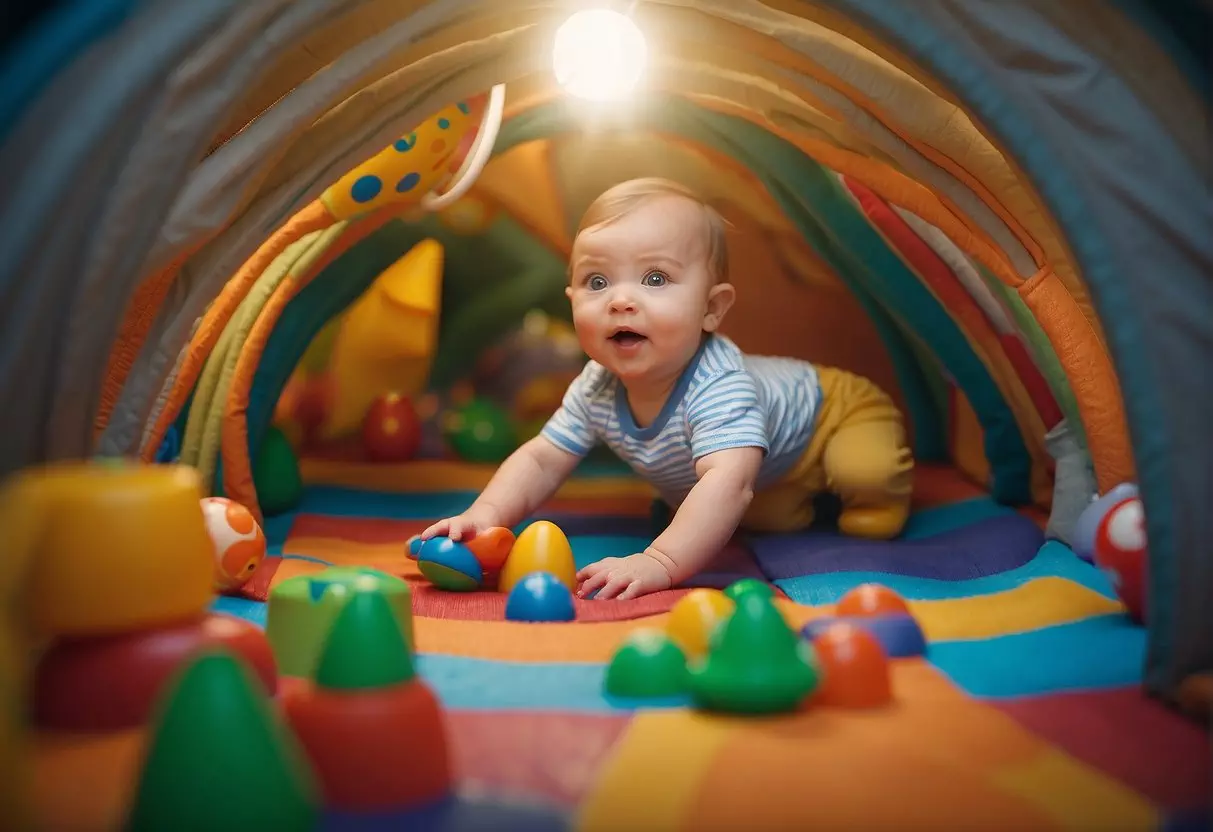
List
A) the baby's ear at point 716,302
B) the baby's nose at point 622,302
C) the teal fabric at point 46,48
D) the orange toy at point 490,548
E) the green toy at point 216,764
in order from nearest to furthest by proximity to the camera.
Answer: the green toy at point 216,764 → the teal fabric at point 46,48 → the orange toy at point 490,548 → the baby's nose at point 622,302 → the baby's ear at point 716,302

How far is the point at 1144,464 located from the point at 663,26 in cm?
110

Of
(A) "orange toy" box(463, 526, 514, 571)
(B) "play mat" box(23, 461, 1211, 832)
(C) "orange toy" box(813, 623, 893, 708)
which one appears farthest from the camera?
(A) "orange toy" box(463, 526, 514, 571)

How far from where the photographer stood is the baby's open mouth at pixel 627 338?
6.86 ft

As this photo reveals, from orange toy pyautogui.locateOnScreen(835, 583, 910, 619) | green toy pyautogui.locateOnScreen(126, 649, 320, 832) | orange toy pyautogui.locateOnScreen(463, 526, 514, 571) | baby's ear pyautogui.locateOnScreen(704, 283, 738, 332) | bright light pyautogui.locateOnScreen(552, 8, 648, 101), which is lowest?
green toy pyautogui.locateOnScreen(126, 649, 320, 832)

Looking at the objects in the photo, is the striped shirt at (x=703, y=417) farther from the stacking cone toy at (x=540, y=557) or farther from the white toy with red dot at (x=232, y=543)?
the white toy with red dot at (x=232, y=543)

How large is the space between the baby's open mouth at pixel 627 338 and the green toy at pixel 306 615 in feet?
2.52

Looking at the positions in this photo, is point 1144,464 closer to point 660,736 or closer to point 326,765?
point 660,736

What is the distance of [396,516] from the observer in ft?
8.45

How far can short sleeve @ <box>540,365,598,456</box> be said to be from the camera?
2.26 m

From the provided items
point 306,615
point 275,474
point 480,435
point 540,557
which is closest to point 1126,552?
point 540,557

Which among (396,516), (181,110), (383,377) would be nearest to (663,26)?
(181,110)

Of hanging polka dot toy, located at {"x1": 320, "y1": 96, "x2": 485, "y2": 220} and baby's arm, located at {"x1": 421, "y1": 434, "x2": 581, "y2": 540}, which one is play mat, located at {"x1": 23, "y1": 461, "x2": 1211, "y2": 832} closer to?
baby's arm, located at {"x1": 421, "y1": 434, "x2": 581, "y2": 540}

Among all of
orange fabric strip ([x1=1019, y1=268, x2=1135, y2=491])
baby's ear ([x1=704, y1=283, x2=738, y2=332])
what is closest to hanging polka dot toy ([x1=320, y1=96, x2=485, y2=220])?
baby's ear ([x1=704, y1=283, x2=738, y2=332])

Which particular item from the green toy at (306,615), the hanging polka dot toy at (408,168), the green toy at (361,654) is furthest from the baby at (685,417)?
the green toy at (361,654)
